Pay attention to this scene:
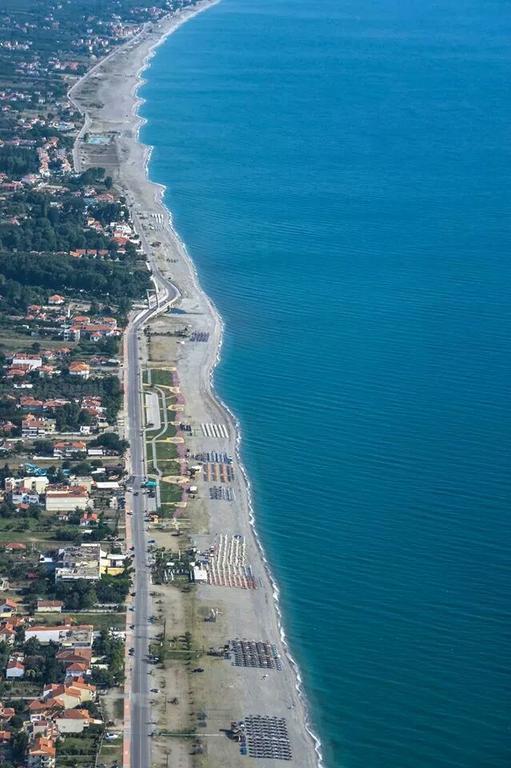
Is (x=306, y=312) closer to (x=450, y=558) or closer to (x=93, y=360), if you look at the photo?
(x=93, y=360)

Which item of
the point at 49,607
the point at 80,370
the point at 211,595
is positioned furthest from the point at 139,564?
the point at 80,370

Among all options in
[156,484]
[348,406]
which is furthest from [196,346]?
[156,484]

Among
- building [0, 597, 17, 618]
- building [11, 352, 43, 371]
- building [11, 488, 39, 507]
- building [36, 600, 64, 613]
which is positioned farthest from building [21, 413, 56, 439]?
building [36, 600, 64, 613]

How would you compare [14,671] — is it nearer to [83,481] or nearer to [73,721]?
[73,721]

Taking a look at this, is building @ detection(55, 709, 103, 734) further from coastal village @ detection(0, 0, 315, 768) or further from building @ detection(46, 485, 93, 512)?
building @ detection(46, 485, 93, 512)

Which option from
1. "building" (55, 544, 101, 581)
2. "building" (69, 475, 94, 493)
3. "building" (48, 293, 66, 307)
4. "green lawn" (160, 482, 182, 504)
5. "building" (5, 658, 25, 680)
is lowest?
"building" (5, 658, 25, 680)

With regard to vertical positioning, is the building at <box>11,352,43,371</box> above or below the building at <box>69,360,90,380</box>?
above
